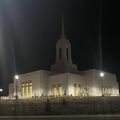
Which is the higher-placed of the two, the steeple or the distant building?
the steeple

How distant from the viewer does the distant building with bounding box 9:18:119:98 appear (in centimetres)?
6331

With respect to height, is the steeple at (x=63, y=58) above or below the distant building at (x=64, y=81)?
above

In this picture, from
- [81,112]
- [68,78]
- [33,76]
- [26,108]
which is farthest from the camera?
[33,76]

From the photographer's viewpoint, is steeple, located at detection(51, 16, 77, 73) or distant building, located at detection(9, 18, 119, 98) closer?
distant building, located at detection(9, 18, 119, 98)

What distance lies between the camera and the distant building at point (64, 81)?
208ft

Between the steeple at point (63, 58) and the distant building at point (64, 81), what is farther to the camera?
the steeple at point (63, 58)

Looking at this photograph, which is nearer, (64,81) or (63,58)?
(64,81)

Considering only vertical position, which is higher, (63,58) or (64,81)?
(63,58)

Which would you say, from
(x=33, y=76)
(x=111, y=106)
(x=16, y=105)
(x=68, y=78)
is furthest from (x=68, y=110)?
(x=33, y=76)

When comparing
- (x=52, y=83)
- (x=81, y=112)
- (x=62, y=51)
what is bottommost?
(x=81, y=112)

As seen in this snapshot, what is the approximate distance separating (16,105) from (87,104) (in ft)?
34.7

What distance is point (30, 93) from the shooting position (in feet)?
222

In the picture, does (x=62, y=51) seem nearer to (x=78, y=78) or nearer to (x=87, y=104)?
(x=78, y=78)

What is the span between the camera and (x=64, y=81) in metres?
62.9
